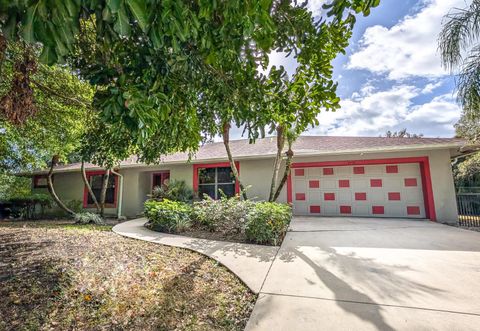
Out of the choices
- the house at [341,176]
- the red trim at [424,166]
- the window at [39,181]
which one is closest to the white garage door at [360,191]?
the house at [341,176]

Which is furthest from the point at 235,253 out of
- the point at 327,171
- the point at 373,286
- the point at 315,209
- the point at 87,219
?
the point at 87,219

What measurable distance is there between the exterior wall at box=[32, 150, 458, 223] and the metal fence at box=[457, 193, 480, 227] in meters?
0.60

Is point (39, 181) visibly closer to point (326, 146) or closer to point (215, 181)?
point (215, 181)

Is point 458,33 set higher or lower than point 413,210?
higher

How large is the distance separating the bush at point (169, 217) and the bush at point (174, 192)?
9.45ft

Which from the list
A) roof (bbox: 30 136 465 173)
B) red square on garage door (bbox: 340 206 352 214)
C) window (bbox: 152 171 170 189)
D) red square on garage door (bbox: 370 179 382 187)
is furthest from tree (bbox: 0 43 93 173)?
red square on garage door (bbox: 370 179 382 187)

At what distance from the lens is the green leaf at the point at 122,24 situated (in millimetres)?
1381

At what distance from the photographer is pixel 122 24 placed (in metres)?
1.41

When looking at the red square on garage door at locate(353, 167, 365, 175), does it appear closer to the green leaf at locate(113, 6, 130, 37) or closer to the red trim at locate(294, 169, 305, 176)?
the red trim at locate(294, 169, 305, 176)

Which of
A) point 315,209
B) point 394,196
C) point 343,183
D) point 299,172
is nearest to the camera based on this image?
point 394,196

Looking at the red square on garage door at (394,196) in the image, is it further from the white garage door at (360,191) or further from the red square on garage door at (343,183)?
the red square on garage door at (343,183)

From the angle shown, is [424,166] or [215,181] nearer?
[424,166]

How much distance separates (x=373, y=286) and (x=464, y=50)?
21.8 ft

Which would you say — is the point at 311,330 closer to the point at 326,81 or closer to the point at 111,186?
the point at 326,81
